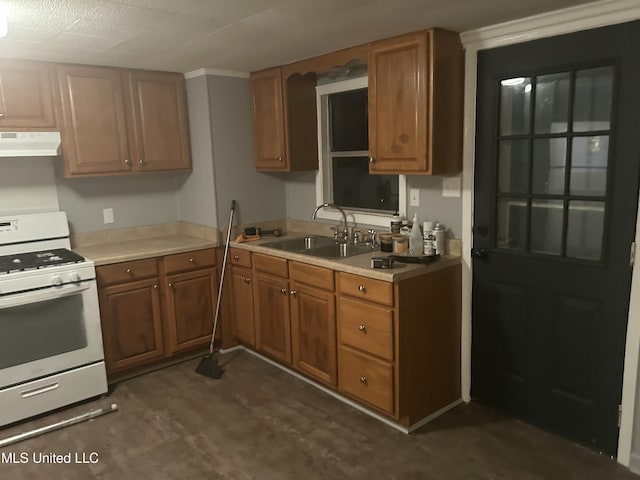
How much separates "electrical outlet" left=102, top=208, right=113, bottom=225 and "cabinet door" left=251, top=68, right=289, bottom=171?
Answer: 3.91ft

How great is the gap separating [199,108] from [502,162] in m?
2.18

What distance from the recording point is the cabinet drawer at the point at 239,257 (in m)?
3.59

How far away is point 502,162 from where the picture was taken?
8.90 ft

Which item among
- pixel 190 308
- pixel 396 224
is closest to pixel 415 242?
pixel 396 224

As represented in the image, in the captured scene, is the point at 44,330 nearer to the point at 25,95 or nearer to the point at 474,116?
the point at 25,95

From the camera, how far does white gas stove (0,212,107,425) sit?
2832 millimetres

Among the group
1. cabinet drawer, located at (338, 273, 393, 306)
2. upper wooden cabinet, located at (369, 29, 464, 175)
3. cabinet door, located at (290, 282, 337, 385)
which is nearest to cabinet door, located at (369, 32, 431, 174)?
upper wooden cabinet, located at (369, 29, 464, 175)

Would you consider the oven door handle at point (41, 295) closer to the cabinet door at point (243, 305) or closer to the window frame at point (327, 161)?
the cabinet door at point (243, 305)

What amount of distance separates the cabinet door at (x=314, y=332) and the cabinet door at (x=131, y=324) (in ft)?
3.29

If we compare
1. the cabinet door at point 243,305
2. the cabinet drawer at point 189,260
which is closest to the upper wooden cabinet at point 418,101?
the cabinet door at point 243,305

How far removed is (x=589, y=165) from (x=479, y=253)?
736 millimetres

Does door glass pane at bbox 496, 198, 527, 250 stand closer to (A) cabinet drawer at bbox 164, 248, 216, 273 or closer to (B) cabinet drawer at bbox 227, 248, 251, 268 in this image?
(B) cabinet drawer at bbox 227, 248, 251, 268

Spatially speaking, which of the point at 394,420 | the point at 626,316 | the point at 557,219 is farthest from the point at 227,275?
the point at 626,316

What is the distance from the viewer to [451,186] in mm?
2924
